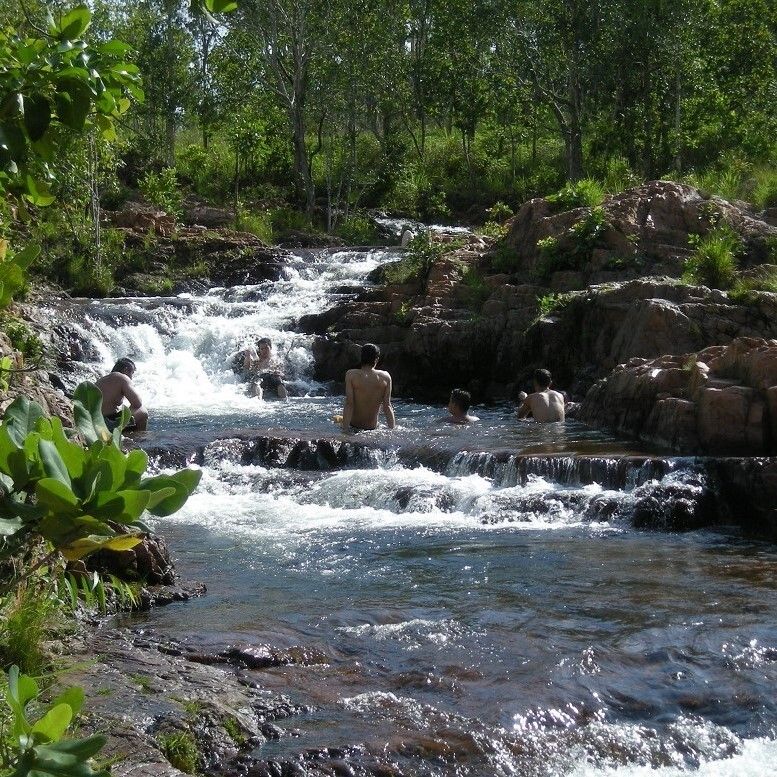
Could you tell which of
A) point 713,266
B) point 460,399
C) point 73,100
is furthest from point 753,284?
point 73,100

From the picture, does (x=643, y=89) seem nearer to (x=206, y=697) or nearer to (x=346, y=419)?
(x=346, y=419)

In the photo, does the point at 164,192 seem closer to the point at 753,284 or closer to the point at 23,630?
the point at 753,284

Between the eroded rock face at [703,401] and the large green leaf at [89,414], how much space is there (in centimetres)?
977

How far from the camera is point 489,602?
698 centimetres

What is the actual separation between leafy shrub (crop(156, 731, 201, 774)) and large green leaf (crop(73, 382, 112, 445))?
2240mm

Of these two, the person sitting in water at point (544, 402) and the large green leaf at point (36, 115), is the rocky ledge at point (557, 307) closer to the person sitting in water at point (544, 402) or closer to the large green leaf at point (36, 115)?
the person sitting in water at point (544, 402)

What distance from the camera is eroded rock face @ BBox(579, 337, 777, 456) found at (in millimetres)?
11188

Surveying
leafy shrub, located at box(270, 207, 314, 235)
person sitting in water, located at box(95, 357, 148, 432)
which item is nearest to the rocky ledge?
person sitting in water, located at box(95, 357, 148, 432)

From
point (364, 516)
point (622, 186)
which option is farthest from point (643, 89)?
point (364, 516)

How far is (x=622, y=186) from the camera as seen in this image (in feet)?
84.8

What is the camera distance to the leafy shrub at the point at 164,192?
28.1m

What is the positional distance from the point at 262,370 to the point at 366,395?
5748 millimetres

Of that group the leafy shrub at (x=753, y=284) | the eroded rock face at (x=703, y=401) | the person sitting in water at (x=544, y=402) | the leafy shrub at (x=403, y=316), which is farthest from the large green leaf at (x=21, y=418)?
the leafy shrub at (x=403, y=316)

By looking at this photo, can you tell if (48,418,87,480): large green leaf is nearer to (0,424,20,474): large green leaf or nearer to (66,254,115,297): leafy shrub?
(0,424,20,474): large green leaf
